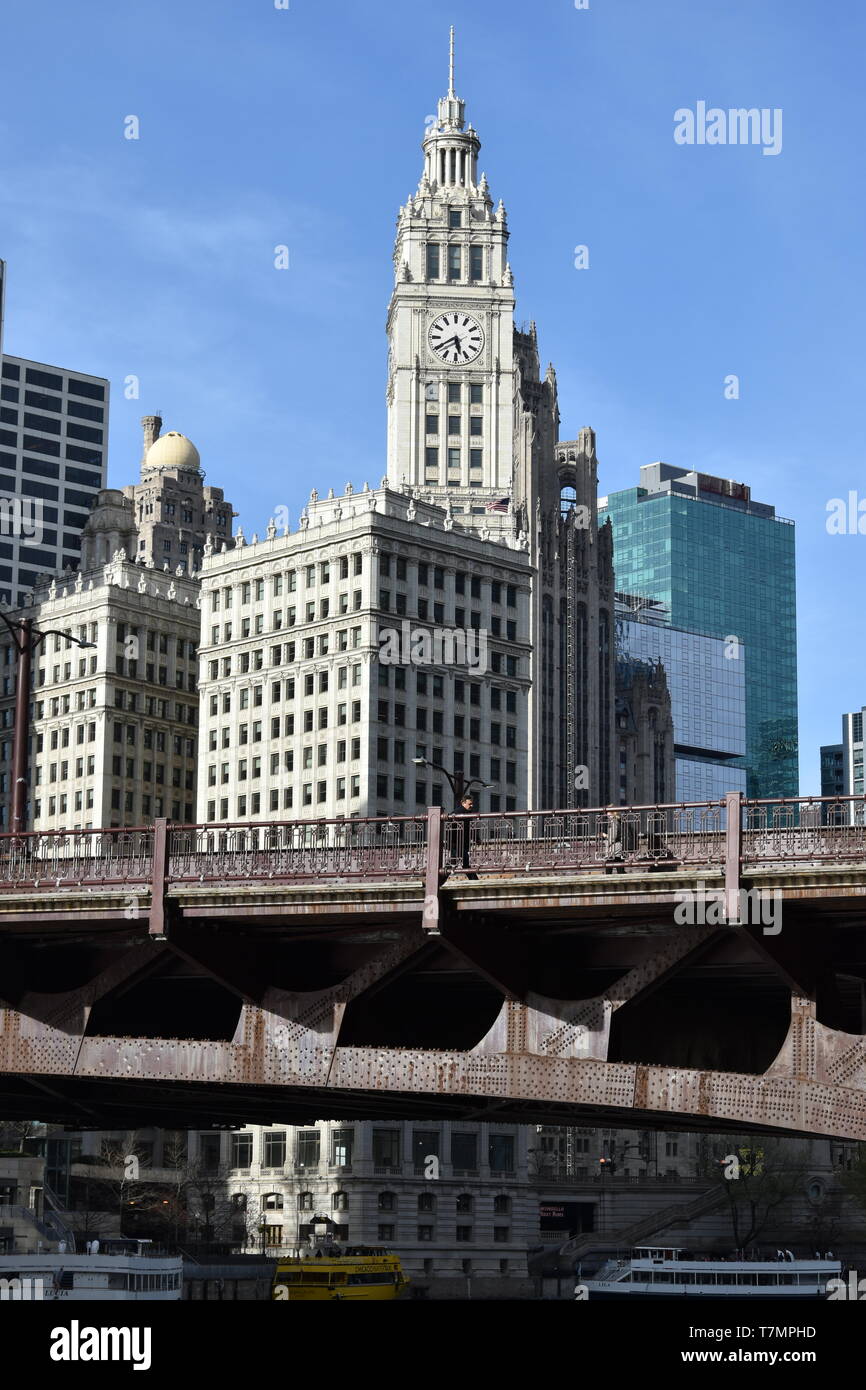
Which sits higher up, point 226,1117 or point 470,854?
point 470,854

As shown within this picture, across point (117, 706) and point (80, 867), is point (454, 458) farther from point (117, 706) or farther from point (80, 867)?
point (80, 867)

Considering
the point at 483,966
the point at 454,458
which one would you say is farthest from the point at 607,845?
the point at 454,458

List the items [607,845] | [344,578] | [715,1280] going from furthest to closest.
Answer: [344,578]
[715,1280]
[607,845]

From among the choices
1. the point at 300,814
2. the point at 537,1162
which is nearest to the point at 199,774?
the point at 300,814

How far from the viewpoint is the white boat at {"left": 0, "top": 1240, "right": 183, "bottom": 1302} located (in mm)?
76312

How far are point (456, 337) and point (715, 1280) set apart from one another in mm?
115589

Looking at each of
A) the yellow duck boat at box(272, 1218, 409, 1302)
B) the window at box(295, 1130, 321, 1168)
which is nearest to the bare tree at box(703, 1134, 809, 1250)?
the window at box(295, 1130, 321, 1168)

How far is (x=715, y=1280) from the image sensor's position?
9856 centimetres

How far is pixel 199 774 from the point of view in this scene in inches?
6358

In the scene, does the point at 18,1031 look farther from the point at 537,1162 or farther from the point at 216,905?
the point at 537,1162

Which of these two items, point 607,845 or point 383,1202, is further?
point 383,1202

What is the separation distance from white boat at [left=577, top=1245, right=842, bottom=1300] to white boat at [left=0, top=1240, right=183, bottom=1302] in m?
19.4
